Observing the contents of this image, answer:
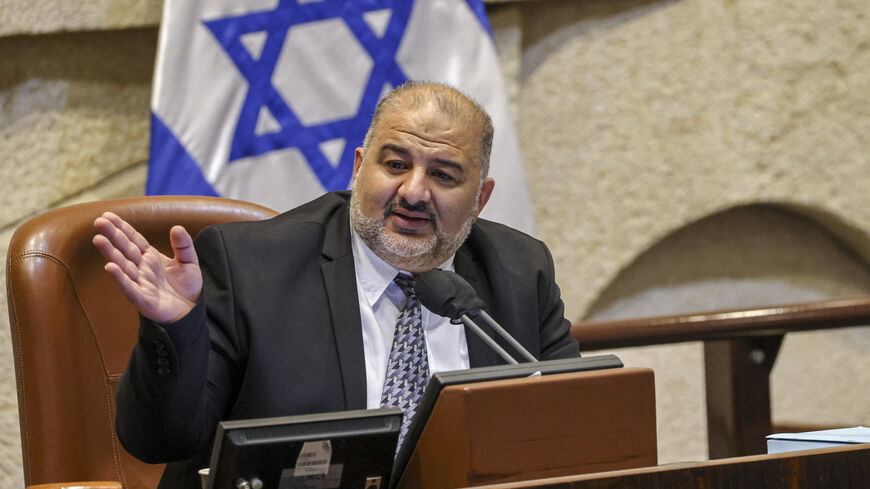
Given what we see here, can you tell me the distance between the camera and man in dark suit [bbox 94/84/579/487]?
1.50 metres

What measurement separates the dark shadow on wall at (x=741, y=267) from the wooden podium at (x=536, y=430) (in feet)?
6.70

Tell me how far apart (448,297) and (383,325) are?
402mm

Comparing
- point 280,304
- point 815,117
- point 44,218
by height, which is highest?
point 815,117

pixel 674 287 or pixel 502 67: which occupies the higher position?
pixel 502 67

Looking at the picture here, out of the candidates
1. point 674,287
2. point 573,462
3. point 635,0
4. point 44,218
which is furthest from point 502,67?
point 573,462

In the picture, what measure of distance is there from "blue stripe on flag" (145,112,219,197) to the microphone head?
1.31 meters

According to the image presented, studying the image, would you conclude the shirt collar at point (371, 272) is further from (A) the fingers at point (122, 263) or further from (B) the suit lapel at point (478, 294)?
(A) the fingers at point (122, 263)

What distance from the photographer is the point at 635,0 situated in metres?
2.96

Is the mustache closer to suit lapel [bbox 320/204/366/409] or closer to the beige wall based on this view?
suit lapel [bbox 320/204/366/409]

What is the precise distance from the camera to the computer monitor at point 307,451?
96cm

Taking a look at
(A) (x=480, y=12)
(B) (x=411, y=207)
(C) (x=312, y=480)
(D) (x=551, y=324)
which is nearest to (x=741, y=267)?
(A) (x=480, y=12)

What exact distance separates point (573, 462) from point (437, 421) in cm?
16

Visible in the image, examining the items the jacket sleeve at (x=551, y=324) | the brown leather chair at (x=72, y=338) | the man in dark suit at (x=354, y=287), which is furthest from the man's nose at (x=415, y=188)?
the brown leather chair at (x=72, y=338)

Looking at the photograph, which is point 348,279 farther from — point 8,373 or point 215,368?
point 8,373
